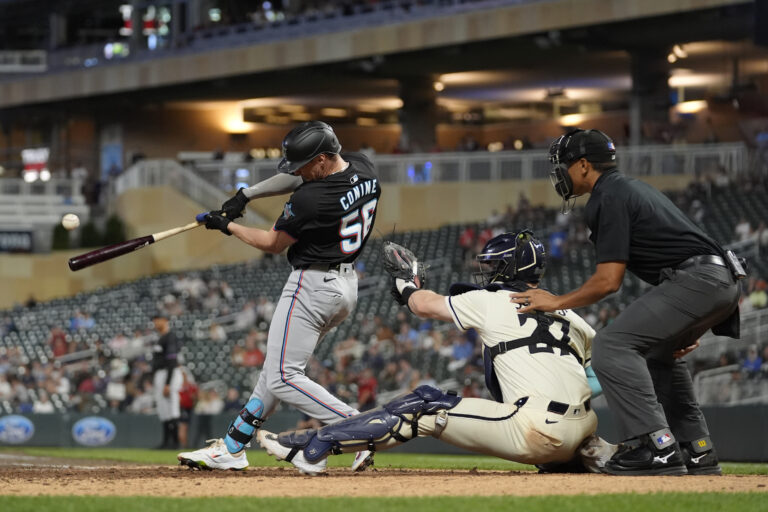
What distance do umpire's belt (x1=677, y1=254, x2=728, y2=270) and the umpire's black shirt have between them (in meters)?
0.02

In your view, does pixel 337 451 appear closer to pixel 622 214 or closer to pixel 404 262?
pixel 404 262

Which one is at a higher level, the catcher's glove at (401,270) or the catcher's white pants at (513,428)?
the catcher's glove at (401,270)

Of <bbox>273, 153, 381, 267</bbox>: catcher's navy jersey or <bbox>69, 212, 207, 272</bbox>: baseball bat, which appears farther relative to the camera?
<bbox>69, 212, 207, 272</bbox>: baseball bat

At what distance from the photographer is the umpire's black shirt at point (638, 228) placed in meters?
6.13

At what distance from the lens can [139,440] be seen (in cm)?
1667

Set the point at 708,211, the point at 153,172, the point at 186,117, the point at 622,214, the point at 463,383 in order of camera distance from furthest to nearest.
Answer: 1. the point at 186,117
2. the point at 153,172
3. the point at 708,211
4. the point at 463,383
5. the point at 622,214

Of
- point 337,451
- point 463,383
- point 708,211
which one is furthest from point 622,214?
point 708,211

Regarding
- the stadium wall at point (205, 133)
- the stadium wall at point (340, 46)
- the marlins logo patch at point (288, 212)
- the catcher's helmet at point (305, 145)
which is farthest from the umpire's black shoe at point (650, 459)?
the stadium wall at point (205, 133)

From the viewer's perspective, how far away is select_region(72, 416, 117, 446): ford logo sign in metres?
16.9

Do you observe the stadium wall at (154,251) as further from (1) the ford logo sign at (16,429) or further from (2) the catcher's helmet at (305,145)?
(2) the catcher's helmet at (305,145)

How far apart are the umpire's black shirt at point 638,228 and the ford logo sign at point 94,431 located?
39.4 feet

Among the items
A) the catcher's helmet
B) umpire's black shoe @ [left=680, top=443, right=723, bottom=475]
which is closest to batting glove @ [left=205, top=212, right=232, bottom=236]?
the catcher's helmet

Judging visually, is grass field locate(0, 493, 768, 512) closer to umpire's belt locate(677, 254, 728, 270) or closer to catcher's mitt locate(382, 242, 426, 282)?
umpire's belt locate(677, 254, 728, 270)

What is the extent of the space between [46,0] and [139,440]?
30930mm
